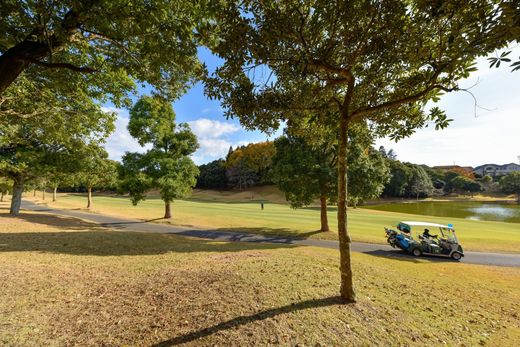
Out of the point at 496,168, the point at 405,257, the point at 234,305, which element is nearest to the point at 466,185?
the point at 496,168

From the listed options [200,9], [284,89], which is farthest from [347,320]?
[200,9]

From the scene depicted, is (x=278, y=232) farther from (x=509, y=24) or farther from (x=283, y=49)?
(x=509, y=24)

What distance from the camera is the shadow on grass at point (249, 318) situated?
396cm

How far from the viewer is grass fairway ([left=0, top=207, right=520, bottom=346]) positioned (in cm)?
415

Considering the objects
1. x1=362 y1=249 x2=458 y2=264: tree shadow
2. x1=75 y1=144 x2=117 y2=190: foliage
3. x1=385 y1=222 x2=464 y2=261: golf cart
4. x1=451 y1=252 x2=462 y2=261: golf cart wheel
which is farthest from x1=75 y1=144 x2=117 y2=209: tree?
x1=451 y1=252 x2=462 y2=261: golf cart wheel

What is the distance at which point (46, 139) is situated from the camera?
13320 millimetres

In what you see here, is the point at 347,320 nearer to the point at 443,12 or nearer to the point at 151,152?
the point at 443,12

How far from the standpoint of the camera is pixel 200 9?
5156 millimetres

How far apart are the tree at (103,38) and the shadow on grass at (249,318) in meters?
5.55

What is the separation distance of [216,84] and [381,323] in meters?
6.51

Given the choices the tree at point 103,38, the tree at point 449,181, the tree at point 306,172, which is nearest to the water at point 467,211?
the tree at point 449,181

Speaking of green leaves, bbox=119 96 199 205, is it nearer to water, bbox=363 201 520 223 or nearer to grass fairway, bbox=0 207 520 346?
grass fairway, bbox=0 207 520 346

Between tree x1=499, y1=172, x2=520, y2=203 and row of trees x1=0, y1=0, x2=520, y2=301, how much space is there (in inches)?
3908

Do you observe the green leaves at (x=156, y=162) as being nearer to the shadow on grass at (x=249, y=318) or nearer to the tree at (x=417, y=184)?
the shadow on grass at (x=249, y=318)
